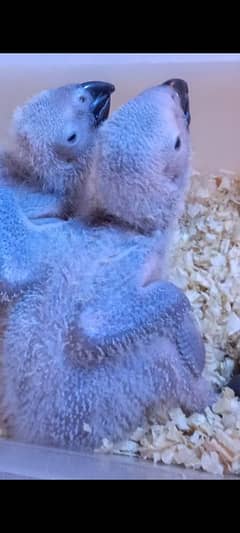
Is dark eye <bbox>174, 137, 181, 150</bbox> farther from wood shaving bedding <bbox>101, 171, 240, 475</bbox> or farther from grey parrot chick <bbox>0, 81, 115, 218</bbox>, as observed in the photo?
wood shaving bedding <bbox>101, 171, 240, 475</bbox>

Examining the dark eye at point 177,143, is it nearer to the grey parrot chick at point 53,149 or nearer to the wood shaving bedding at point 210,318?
the grey parrot chick at point 53,149

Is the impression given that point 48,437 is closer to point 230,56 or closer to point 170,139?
point 170,139

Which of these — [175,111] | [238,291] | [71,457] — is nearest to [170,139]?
[175,111]

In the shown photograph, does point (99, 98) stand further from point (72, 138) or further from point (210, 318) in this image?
point (210, 318)

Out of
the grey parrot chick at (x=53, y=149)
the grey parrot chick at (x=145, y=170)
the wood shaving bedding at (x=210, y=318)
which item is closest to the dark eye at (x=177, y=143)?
the grey parrot chick at (x=145, y=170)

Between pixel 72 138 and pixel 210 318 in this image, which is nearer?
pixel 72 138

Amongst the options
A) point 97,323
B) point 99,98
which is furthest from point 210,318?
point 99,98

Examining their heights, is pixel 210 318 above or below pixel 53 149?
below
